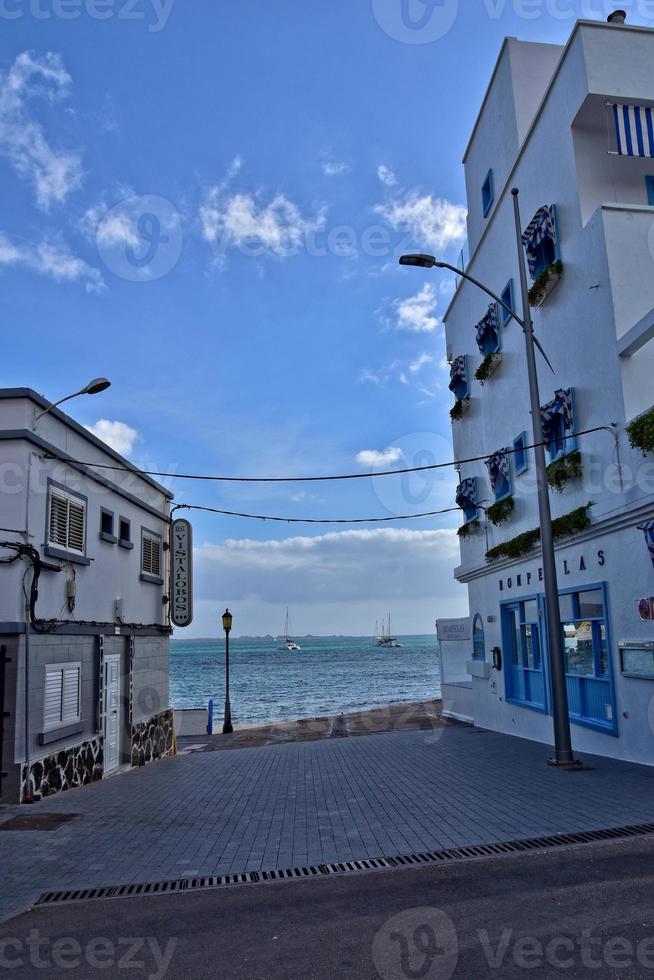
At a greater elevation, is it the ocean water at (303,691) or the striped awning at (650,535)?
the striped awning at (650,535)

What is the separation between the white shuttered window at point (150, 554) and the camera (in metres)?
19.1

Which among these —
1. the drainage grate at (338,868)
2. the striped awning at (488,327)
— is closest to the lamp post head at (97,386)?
the drainage grate at (338,868)

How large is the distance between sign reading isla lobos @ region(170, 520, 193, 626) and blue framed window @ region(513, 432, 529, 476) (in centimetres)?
896

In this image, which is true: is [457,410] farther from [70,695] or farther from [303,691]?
[303,691]

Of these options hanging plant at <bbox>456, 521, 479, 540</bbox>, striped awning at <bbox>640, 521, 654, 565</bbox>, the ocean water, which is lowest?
the ocean water

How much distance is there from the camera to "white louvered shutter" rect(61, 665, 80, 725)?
44.7 ft

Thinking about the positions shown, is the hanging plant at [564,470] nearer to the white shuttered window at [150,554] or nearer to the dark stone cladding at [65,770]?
the white shuttered window at [150,554]

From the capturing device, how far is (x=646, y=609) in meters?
11.7

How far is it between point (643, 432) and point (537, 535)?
501 cm

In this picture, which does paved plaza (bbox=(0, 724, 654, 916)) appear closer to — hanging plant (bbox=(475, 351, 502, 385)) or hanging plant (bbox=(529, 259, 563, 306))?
hanging plant (bbox=(529, 259, 563, 306))

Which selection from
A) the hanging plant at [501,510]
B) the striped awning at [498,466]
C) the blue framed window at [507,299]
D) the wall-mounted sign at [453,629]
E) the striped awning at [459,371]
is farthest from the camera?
the wall-mounted sign at [453,629]

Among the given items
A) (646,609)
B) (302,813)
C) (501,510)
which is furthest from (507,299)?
(302,813)

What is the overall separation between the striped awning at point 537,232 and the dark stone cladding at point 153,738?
44.5 feet

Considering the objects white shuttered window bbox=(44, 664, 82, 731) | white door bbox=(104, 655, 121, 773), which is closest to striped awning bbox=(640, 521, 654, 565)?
white shuttered window bbox=(44, 664, 82, 731)
